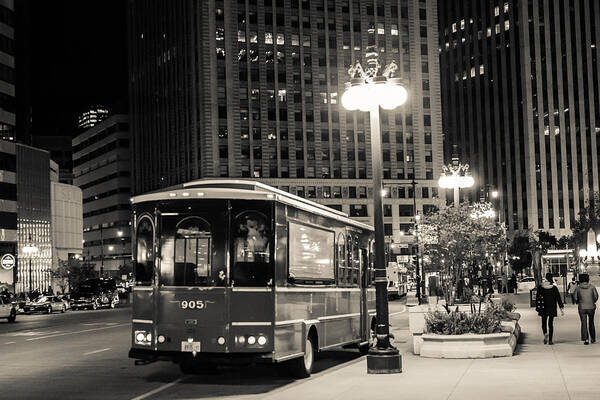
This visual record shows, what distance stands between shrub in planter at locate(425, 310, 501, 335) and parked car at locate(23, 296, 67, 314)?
155 feet

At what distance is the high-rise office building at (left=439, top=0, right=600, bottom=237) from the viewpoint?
161 meters

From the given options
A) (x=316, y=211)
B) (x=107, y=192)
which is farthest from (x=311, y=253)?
(x=107, y=192)

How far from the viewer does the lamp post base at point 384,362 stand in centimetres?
1617

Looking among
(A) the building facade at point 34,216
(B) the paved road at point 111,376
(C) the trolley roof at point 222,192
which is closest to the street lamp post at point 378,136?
(B) the paved road at point 111,376

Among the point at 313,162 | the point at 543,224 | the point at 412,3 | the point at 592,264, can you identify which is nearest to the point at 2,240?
the point at 313,162

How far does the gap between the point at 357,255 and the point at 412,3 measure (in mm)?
125856

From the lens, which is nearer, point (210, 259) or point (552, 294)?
point (210, 259)

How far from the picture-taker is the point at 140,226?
52.6ft

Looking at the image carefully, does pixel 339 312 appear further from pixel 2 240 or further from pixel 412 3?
pixel 412 3

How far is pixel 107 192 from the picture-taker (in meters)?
168

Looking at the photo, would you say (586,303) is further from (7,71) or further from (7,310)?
(7,71)

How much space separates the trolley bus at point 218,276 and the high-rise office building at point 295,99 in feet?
363

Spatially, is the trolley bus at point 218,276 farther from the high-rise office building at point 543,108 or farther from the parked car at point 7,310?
the high-rise office building at point 543,108

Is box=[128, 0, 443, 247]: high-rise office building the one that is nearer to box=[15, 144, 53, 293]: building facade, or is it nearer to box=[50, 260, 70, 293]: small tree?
box=[15, 144, 53, 293]: building facade
